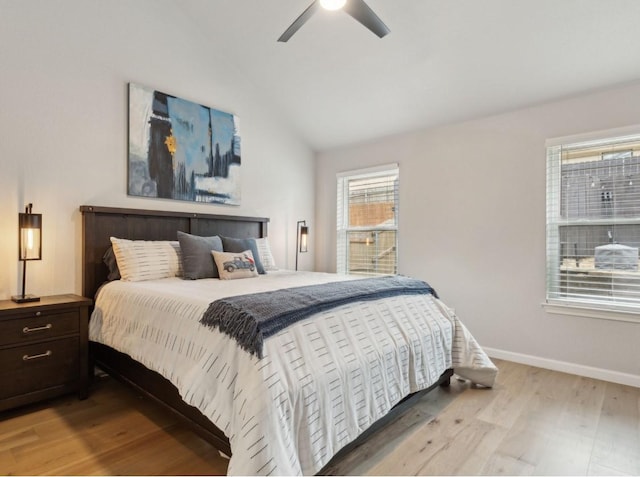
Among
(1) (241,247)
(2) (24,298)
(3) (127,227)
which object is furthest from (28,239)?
(1) (241,247)

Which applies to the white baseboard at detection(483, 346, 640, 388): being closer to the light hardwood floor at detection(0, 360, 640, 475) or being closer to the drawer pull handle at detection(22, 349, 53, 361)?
the light hardwood floor at detection(0, 360, 640, 475)

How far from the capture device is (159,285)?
2.51 m

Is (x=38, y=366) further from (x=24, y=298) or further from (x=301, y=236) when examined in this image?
(x=301, y=236)

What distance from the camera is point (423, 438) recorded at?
201 centimetres

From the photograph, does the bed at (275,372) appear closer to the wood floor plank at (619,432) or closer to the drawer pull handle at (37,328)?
the drawer pull handle at (37,328)

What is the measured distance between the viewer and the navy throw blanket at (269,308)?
5.07 ft

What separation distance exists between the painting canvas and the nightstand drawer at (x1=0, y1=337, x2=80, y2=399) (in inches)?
54.7

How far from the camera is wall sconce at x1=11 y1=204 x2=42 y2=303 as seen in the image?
2500 mm

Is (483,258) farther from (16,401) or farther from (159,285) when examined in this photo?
(16,401)

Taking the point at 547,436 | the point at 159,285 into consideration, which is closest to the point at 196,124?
the point at 159,285

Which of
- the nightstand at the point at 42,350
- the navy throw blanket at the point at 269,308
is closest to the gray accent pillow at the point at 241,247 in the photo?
the nightstand at the point at 42,350

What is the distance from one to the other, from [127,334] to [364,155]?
328cm

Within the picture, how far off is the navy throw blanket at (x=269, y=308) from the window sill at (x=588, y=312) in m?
1.88

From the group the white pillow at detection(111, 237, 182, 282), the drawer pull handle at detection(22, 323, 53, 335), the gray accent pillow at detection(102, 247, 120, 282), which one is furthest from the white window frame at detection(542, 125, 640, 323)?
the drawer pull handle at detection(22, 323, 53, 335)
